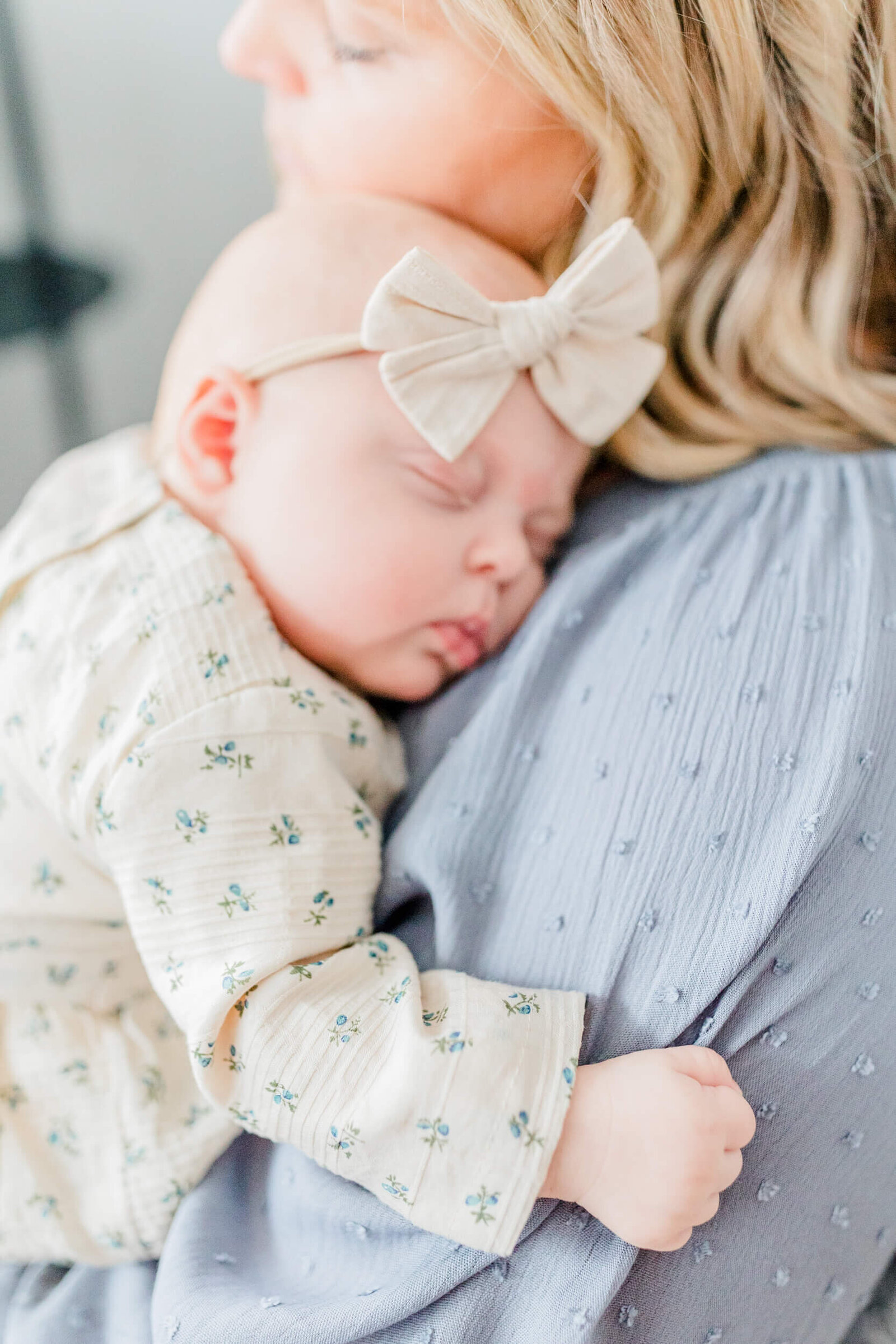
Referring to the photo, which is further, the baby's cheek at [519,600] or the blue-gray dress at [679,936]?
the baby's cheek at [519,600]

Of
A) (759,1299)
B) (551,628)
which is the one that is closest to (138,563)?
(551,628)

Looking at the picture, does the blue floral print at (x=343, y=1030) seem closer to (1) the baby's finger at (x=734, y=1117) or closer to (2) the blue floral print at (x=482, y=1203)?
(2) the blue floral print at (x=482, y=1203)

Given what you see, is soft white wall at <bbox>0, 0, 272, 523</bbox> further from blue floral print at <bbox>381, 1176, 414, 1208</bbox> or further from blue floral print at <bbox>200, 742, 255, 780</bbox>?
blue floral print at <bbox>381, 1176, 414, 1208</bbox>

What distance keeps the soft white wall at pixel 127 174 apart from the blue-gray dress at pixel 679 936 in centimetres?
90

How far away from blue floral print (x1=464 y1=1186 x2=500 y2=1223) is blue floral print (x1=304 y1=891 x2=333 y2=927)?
0.21 meters

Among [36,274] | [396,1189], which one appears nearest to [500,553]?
[396,1189]

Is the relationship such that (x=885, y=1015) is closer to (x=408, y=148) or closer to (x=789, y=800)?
(x=789, y=800)

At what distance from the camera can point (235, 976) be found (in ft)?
2.43

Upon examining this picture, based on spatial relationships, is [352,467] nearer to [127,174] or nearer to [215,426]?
[215,426]

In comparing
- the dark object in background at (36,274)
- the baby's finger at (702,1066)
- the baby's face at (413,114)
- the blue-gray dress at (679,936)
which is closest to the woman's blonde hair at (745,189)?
the baby's face at (413,114)

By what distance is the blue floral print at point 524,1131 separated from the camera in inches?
26.7

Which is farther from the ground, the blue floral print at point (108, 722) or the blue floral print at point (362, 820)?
the blue floral print at point (108, 722)

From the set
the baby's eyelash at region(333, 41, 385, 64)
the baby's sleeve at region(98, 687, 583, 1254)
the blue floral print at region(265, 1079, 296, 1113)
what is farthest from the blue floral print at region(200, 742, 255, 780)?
the baby's eyelash at region(333, 41, 385, 64)

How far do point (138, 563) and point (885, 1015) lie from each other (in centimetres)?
67
